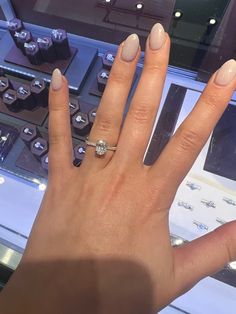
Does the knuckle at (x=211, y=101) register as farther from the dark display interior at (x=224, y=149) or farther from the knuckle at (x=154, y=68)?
the dark display interior at (x=224, y=149)

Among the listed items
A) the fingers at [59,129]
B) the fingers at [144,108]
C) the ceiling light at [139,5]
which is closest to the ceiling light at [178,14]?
the ceiling light at [139,5]

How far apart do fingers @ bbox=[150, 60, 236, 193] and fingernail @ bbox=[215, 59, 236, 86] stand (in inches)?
0.5

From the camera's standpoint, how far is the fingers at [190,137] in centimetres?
67

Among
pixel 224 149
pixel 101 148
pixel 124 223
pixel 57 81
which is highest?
pixel 224 149

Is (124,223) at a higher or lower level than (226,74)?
lower

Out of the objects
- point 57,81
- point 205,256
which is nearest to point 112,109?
point 57,81

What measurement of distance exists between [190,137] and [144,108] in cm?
11

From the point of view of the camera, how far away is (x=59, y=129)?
0.78 m

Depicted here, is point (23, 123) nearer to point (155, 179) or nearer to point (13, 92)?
point (13, 92)

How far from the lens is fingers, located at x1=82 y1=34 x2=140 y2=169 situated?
2.39 feet

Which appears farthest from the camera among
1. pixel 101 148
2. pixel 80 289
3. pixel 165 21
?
pixel 165 21

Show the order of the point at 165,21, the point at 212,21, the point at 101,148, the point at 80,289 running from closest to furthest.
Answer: the point at 80,289 → the point at 101,148 → the point at 212,21 → the point at 165,21

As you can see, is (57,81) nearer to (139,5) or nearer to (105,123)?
(105,123)

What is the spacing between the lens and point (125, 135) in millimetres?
716
